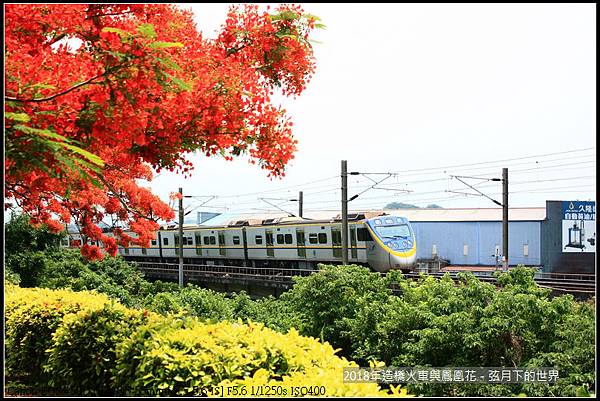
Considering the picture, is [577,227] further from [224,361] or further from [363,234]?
[224,361]

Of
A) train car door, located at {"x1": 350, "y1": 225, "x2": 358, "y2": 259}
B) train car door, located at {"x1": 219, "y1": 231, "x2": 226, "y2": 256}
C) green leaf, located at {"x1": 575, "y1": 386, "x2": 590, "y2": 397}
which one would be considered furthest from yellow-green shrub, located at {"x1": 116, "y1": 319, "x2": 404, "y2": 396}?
train car door, located at {"x1": 219, "y1": 231, "x2": 226, "y2": 256}

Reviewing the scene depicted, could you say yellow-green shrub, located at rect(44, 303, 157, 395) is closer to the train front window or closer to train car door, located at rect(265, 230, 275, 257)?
the train front window

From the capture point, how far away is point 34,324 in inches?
328

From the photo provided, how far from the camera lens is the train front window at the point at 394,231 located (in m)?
25.2

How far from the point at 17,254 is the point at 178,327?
622 inches

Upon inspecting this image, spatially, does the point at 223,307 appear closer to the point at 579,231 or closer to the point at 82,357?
the point at 82,357

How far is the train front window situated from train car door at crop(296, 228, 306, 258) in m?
4.32

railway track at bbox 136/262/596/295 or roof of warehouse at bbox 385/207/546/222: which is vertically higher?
roof of warehouse at bbox 385/207/546/222

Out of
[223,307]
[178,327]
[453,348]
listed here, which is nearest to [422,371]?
[453,348]

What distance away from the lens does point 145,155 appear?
6.78 m

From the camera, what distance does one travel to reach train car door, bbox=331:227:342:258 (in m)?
26.4

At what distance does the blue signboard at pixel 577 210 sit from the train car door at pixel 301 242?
15335 mm

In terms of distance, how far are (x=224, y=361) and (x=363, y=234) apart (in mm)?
20684

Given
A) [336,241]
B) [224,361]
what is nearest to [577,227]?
[336,241]
